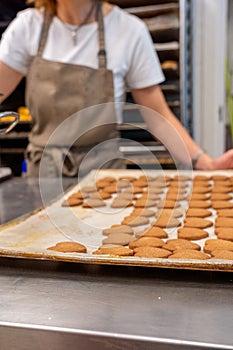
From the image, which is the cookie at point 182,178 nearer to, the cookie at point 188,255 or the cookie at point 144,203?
the cookie at point 144,203

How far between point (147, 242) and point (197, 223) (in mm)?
220

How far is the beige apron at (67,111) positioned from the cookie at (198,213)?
641 millimetres

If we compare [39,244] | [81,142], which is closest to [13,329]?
[39,244]

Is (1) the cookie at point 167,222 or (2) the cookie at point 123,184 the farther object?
(2) the cookie at point 123,184

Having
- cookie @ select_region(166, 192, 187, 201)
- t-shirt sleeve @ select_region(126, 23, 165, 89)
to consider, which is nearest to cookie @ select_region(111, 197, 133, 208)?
cookie @ select_region(166, 192, 187, 201)

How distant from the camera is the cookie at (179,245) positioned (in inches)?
31.4

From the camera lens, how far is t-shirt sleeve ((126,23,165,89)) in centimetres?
164

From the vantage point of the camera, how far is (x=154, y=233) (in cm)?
91

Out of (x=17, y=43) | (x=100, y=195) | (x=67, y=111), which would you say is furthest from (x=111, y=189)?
(x=17, y=43)

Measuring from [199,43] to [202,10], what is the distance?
0.23m

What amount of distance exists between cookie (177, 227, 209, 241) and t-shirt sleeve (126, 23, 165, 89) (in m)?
0.90

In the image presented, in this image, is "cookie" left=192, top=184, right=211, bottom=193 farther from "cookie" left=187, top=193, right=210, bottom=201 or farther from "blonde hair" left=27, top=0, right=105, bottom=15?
"blonde hair" left=27, top=0, right=105, bottom=15

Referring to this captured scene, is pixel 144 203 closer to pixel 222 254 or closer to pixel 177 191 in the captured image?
pixel 177 191

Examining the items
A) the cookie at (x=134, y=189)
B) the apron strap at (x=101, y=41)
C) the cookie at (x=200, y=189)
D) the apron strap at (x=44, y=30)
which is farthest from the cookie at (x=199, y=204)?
the apron strap at (x=44, y=30)
